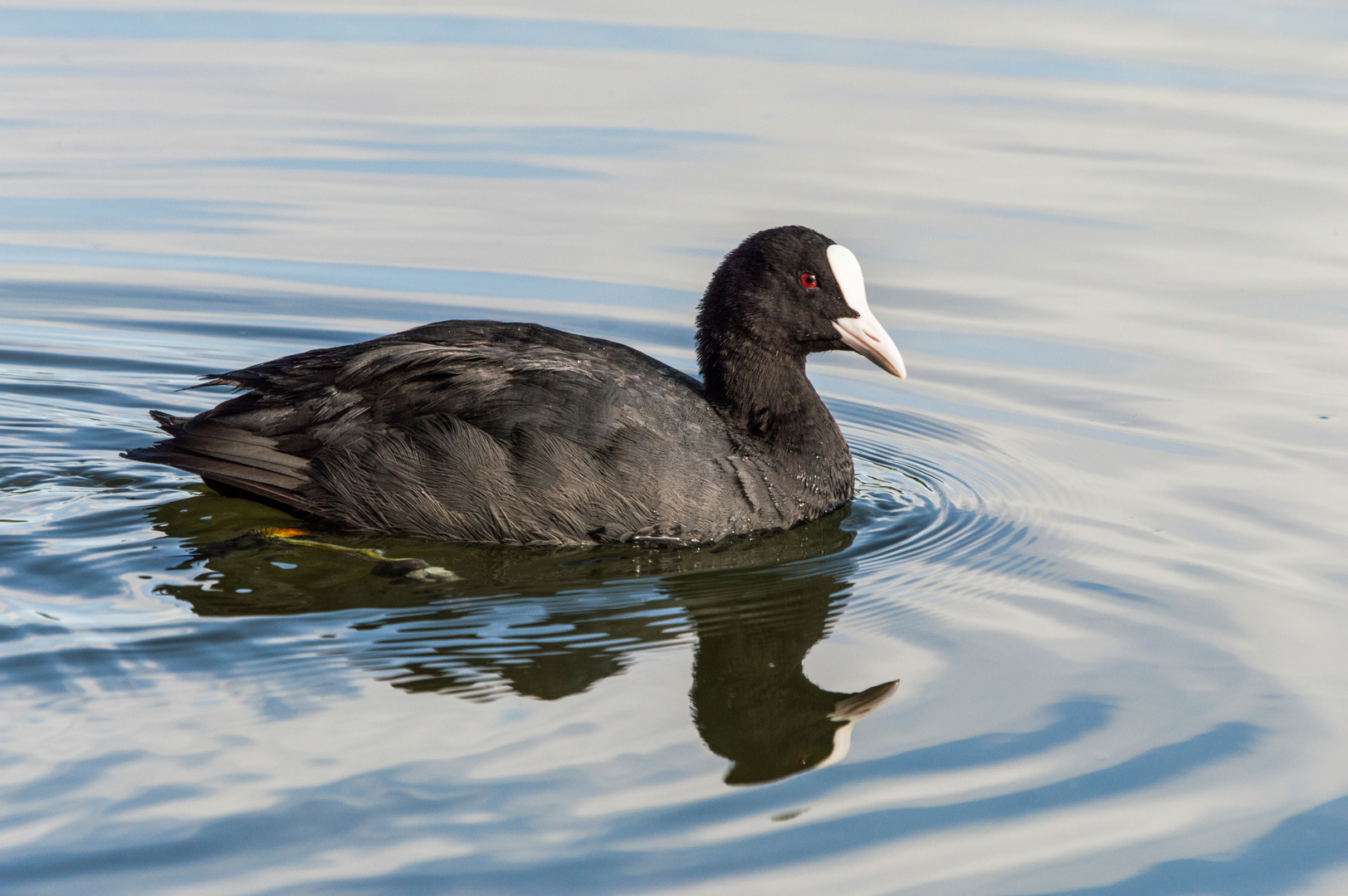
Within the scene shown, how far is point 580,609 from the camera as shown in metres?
5.25

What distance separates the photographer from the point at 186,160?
11.3m

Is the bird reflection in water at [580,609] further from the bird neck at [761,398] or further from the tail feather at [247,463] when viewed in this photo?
the bird neck at [761,398]

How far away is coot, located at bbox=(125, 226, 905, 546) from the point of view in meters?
5.79

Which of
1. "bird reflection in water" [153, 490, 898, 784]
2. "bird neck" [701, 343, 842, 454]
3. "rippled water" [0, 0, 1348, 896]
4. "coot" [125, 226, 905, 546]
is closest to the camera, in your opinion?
"rippled water" [0, 0, 1348, 896]

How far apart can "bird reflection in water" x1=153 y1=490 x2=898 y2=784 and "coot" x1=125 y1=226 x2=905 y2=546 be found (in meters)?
0.13

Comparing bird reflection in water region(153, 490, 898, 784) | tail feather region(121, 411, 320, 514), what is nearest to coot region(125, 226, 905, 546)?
tail feather region(121, 411, 320, 514)

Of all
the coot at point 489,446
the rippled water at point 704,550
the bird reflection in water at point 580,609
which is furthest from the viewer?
the coot at point 489,446

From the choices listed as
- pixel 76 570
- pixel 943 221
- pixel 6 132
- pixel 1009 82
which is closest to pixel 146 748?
pixel 76 570

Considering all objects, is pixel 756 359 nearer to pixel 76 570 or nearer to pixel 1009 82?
pixel 76 570

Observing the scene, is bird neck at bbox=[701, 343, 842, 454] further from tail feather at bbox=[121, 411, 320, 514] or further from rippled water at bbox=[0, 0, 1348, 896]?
tail feather at bbox=[121, 411, 320, 514]

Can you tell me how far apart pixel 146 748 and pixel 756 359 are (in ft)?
10.2

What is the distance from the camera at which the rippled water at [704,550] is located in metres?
3.97

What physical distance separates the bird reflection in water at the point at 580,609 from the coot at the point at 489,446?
5.1 inches

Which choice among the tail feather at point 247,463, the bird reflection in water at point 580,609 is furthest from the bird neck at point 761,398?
the tail feather at point 247,463
